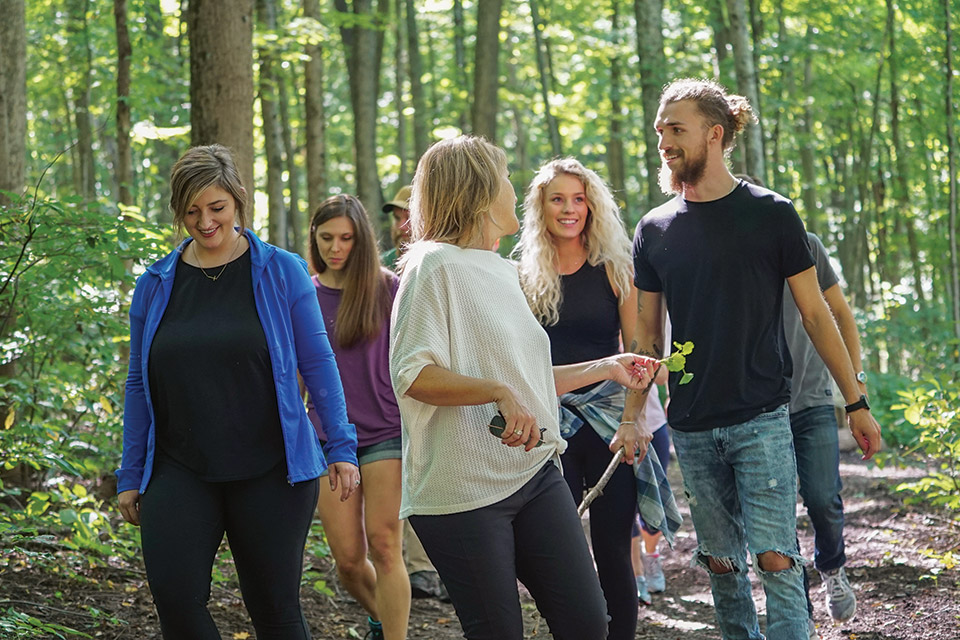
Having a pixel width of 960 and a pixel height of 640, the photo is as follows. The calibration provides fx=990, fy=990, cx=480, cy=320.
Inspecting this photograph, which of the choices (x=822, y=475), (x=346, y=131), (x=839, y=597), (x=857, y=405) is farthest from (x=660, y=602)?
(x=346, y=131)

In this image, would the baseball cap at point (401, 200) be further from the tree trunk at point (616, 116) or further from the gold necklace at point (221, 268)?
the tree trunk at point (616, 116)

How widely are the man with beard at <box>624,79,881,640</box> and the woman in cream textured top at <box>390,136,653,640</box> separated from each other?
109 centimetres

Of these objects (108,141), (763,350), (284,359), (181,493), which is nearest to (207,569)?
(181,493)

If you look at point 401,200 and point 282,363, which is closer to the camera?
point 282,363

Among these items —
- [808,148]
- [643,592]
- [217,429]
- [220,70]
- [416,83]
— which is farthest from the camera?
[808,148]

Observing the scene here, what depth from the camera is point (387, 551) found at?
16.0 ft

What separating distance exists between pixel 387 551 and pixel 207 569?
60.4 inches

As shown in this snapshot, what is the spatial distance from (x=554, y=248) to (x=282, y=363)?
175cm

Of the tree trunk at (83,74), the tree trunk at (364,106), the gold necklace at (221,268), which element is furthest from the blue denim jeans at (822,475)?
the tree trunk at (364,106)

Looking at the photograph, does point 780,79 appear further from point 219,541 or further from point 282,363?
point 219,541

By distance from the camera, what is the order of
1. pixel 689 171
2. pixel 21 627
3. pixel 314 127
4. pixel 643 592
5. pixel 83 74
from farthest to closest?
1. pixel 83 74
2. pixel 314 127
3. pixel 643 592
4. pixel 689 171
5. pixel 21 627

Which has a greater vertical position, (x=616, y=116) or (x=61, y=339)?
(x=616, y=116)

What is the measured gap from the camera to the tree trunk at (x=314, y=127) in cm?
1240

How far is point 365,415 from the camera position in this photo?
4.99 metres
